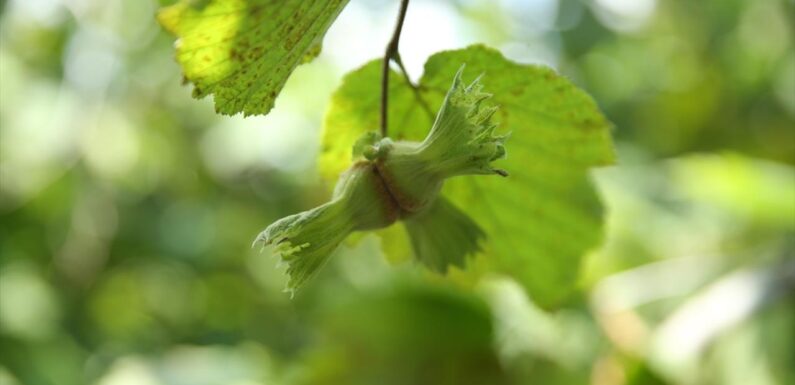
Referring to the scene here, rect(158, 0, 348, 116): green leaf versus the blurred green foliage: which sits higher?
rect(158, 0, 348, 116): green leaf

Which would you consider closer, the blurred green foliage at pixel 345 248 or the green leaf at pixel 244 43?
the green leaf at pixel 244 43

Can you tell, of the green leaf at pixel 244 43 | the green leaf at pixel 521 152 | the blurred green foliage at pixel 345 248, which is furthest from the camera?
the blurred green foliage at pixel 345 248

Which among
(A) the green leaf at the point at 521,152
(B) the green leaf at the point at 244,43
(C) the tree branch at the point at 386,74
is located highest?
(B) the green leaf at the point at 244,43

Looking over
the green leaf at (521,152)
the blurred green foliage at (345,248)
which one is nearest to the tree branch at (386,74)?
the green leaf at (521,152)

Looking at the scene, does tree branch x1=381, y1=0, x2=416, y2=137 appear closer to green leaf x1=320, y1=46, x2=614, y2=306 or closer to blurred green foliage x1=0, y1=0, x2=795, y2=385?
green leaf x1=320, y1=46, x2=614, y2=306

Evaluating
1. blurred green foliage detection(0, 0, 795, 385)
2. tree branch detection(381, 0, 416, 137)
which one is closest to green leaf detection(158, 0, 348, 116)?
tree branch detection(381, 0, 416, 137)

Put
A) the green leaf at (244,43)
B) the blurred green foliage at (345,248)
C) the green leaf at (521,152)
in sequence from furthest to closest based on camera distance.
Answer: the blurred green foliage at (345,248)
the green leaf at (521,152)
the green leaf at (244,43)

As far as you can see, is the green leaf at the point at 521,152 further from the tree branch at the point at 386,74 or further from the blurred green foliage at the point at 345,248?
the blurred green foliage at the point at 345,248
